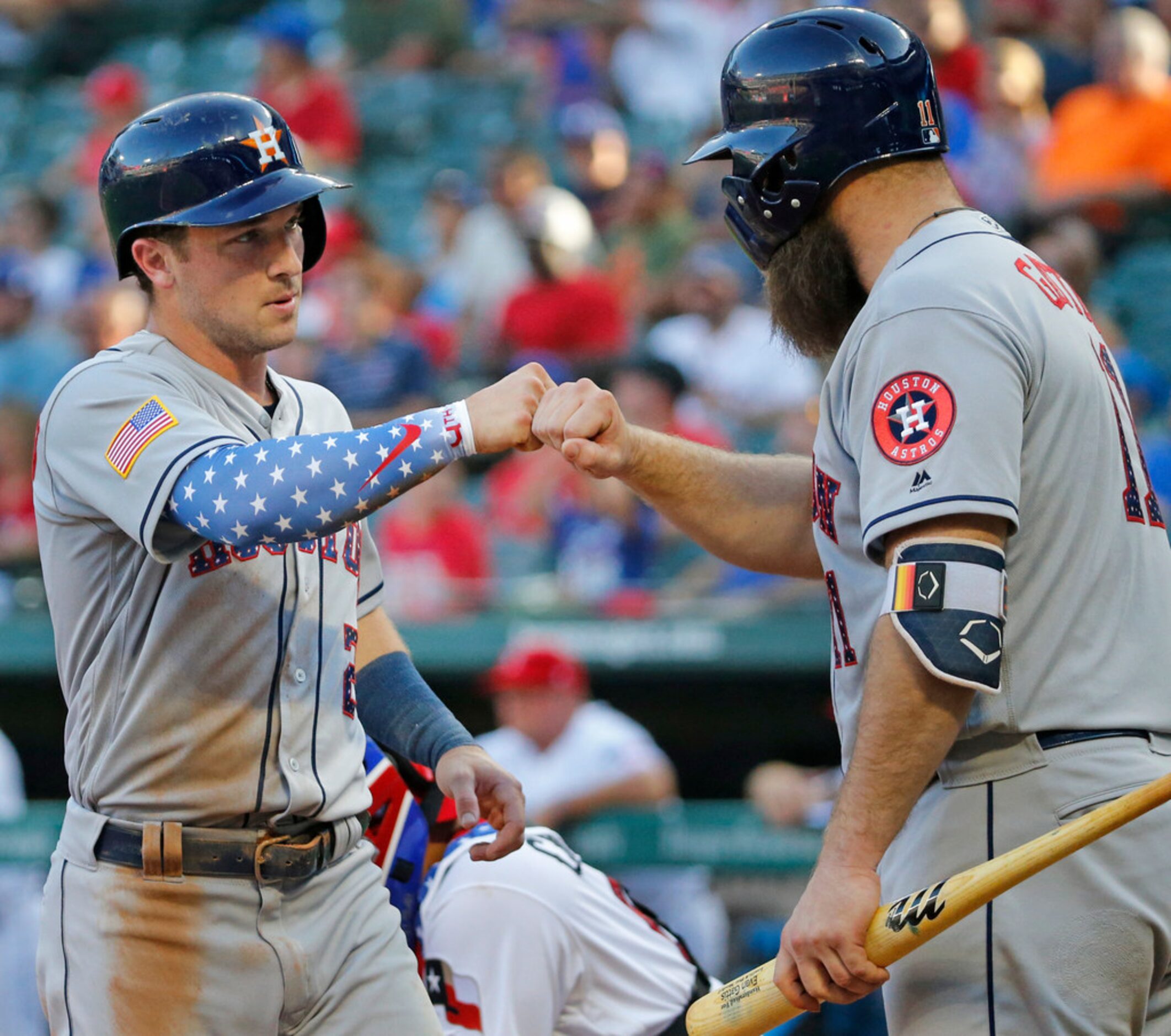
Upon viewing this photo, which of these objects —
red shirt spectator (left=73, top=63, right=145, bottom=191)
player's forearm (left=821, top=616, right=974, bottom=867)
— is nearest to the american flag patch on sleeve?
player's forearm (left=821, top=616, right=974, bottom=867)

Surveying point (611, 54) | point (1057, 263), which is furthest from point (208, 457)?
point (611, 54)

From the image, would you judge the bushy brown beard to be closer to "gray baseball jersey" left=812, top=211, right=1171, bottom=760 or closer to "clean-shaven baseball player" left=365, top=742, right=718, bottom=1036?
"gray baseball jersey" left=812, top=211, right=1171, bottom=760

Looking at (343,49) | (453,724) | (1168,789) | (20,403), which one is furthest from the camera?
(343,49)

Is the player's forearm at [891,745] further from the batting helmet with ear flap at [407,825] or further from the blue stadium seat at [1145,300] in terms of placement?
the blue stadium seat at [1145,300]

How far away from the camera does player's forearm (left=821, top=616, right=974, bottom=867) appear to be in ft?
7.98

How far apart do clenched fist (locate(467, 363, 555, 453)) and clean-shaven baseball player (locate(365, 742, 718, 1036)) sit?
3.31 feet

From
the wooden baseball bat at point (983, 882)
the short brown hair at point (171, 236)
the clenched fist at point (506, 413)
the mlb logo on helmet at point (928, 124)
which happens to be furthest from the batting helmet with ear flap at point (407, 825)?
the mlb logo on helmet at point (928, 124)

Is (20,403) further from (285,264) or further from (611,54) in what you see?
(285,264)

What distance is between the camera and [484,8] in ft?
43.7

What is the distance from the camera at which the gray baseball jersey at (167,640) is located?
2809mm

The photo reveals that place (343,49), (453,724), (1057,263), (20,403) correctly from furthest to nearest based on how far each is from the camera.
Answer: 1. (343,49)
2. (20,403)
3. (1057,263)
4. (453,724)

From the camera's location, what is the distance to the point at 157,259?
9.95 feet

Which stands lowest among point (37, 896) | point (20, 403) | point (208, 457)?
point (37, 896)

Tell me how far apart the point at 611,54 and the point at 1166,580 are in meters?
9.59
